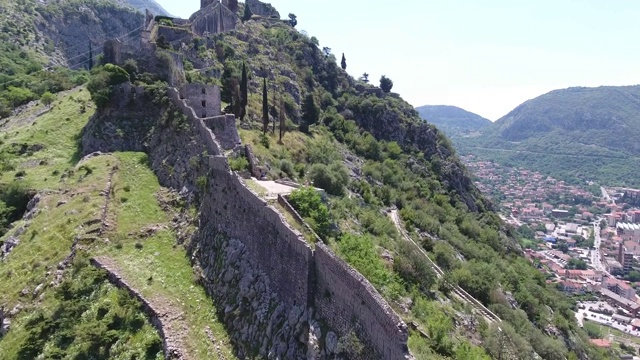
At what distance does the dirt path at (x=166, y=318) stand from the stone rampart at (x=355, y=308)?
20.5 feet

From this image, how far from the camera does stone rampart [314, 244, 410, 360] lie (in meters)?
14.2

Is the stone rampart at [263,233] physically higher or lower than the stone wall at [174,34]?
lower

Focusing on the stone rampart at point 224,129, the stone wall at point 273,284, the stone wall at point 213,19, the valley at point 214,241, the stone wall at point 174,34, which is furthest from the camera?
the stone wall at point 213,19

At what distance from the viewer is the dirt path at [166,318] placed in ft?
63.2

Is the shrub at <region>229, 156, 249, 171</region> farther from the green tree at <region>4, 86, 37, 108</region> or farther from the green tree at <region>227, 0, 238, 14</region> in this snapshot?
the green tree at <region>227, 0, 238, 14</region>

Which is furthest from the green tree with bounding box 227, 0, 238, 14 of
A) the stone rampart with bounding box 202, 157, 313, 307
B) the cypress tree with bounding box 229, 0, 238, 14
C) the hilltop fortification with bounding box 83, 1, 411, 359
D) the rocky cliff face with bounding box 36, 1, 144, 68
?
the stone rampart with bounding box 202, 157, 313, 307

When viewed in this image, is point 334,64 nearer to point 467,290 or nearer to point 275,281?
point 467,290

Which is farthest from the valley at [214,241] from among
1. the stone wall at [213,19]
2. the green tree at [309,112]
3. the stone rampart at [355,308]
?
the stone wall at [213,19]

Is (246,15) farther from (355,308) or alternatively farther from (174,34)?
(355,308)

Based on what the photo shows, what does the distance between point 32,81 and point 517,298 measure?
226 feet

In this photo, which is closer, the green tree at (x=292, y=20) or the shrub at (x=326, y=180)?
the shrub at (x=326, y=180)

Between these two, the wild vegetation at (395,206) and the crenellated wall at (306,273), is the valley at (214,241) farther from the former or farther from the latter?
the wild vegetation at (395,206)

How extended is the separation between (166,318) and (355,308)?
9.39 m

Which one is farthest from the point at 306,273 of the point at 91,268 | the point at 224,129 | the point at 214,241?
the point at 224,129
